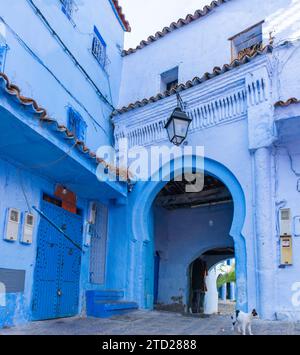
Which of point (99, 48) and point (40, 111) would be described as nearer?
point (40, 111)

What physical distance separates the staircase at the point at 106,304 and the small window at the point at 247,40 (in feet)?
19.4

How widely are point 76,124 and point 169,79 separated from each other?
3.21 m

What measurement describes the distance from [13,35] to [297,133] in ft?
17.4

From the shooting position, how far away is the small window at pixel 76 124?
8.65 meters

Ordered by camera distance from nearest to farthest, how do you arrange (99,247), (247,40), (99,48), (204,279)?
(99,247)
(247,40)
(99,48)
(204,279)

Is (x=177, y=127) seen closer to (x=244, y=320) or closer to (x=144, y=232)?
(x=144, y=232)

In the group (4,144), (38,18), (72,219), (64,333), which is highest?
(38,18)

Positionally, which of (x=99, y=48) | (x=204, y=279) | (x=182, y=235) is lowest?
(x=204, y=279)

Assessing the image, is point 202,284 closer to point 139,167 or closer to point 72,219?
point 139,167

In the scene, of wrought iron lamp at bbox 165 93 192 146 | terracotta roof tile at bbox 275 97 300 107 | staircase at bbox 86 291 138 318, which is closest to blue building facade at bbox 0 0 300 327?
terracotta roof tile at bbox 275 97 300 107

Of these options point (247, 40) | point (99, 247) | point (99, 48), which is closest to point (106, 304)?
point (99, 247)

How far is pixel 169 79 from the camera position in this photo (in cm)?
1077
